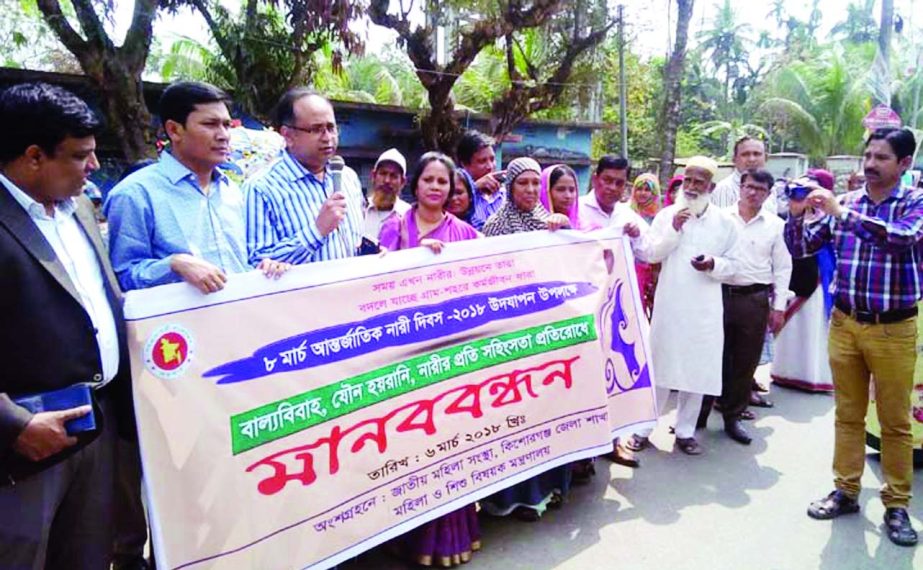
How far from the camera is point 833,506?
10.3 ft

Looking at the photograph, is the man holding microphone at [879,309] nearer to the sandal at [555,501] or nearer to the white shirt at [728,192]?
the sandal at [555,501]

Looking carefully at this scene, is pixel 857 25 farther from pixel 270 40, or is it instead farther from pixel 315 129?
pixel 315 129

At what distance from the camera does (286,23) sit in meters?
8.63

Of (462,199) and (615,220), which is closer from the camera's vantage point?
(462,199)

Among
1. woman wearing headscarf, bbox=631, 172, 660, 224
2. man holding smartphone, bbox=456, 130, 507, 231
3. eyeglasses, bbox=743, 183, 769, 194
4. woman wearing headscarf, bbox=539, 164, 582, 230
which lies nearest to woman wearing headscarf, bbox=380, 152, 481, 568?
woman wearing headscarf, bbox=539, 164, 582, 230

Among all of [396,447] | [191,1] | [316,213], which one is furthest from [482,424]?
[191,1]

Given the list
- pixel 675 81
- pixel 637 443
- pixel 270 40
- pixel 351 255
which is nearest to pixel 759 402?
pixel 637 443

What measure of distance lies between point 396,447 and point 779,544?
181 centimetres

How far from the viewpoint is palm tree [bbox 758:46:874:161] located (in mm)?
20047

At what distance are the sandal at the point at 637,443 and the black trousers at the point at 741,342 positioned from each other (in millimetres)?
660

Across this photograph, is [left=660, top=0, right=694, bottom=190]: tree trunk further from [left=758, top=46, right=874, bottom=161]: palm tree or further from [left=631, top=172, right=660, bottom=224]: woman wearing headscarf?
[left=758, top=46, right=874, bottom=161]: palm tree

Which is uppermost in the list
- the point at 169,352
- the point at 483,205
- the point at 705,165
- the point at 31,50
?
the point at 31,50

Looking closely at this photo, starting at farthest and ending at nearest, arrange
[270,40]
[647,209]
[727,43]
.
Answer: [727,43] → [270,40] → [647,209]

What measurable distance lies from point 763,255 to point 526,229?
1778mm
